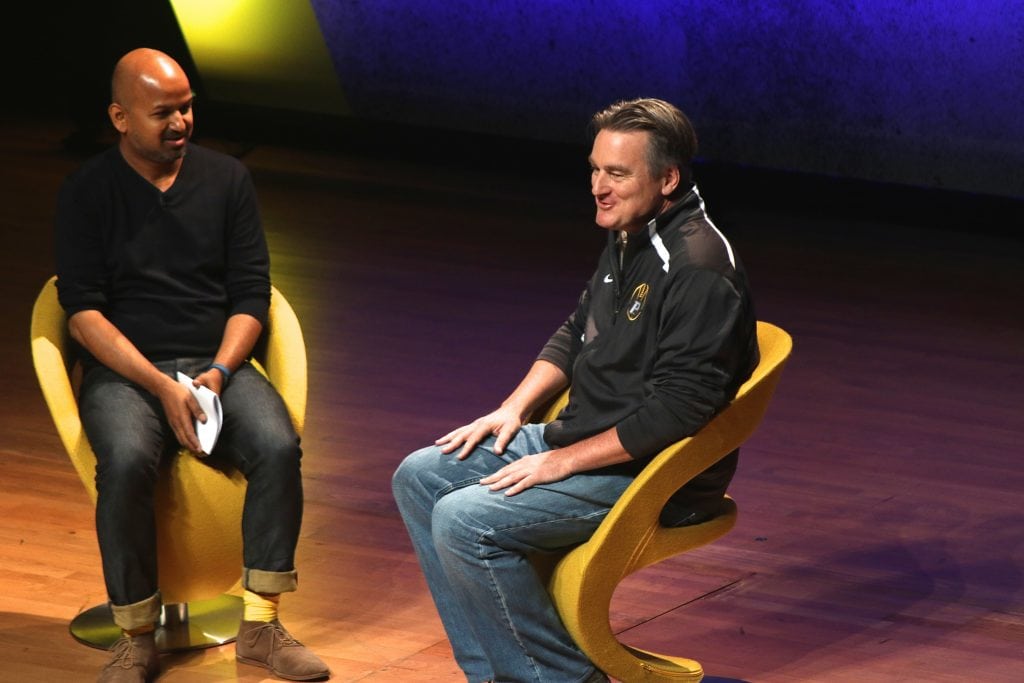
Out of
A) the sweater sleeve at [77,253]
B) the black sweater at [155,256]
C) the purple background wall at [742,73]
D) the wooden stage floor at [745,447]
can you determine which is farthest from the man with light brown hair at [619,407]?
the purple background wall at [742,73]

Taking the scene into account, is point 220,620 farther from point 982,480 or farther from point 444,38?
point 444,38

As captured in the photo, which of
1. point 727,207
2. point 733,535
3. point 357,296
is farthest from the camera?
point 727,207

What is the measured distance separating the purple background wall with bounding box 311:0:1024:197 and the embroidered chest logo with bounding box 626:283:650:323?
6465 mm

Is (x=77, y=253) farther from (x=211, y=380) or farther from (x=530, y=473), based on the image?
(x=530, y=473)

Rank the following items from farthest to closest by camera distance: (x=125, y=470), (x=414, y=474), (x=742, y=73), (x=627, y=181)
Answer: (x=742, y=73) < (x=125, y=470) < (x=414, y=474) < (x=627, y=181)

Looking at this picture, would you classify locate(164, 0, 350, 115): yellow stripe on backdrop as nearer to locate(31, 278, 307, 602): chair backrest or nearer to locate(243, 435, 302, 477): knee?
locate(31, 278, 307, 602): chair backrest

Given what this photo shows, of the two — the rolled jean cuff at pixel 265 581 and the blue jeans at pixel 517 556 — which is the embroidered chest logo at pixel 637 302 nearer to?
the blue jeans at pixel 517 556

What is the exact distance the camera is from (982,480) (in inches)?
193

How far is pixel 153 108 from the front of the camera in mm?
3617

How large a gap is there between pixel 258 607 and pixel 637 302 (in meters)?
1.14

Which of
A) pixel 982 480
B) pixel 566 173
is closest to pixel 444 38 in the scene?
pixel 566 173

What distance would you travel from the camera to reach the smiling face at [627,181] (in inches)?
120

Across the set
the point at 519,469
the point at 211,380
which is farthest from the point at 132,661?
the point at 519,469

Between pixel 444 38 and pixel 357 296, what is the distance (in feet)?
12.6
